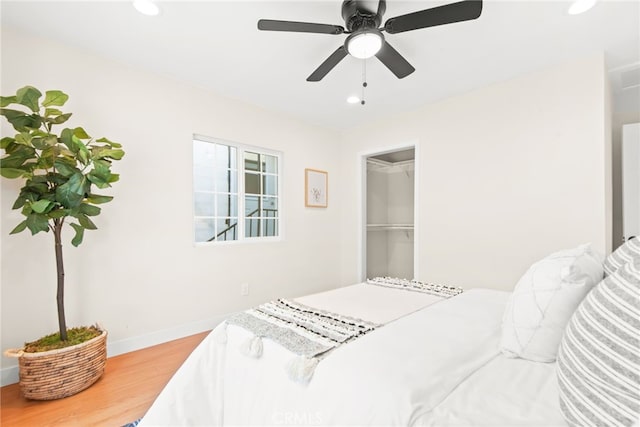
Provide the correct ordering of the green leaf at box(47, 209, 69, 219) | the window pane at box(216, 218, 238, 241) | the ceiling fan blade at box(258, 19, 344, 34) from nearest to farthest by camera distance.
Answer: the ceiling fan blade at box(258, 19, 344, 34) < the green leaf at box(47, 209, 69, 219) < the window pane at box(216, 218, 238, 241)

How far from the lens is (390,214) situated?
5113 mm

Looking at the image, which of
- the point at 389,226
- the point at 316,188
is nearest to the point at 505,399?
the point at 316,188

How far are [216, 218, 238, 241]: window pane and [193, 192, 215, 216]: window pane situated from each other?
190 mm

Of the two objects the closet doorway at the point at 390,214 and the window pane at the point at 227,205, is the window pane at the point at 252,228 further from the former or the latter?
the closet doorway at the point at 390,214

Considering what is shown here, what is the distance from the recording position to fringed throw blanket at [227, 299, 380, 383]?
103 centimetres

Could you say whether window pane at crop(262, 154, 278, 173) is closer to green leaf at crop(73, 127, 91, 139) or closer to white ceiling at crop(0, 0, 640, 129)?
white ceiling at crop(0, 0, 640, 129)

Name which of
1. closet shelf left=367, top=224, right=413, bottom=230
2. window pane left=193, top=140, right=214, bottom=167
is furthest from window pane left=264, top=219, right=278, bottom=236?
closet shelf left=367, top=224, right=413, bottom=230

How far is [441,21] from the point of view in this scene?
1.61 m

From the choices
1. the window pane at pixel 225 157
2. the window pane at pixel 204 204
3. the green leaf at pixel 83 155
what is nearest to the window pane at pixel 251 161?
the window pane at pixel 225 157

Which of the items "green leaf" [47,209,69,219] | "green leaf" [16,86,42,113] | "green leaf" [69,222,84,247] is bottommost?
"green leaf" [69,222,84,247]

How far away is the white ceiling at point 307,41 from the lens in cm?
192

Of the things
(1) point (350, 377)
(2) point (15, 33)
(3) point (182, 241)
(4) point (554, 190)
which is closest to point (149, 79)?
(2) point (15, 33)

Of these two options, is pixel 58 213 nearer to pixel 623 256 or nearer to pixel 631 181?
pixel 623 256

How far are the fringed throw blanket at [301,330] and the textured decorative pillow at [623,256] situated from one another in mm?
874
